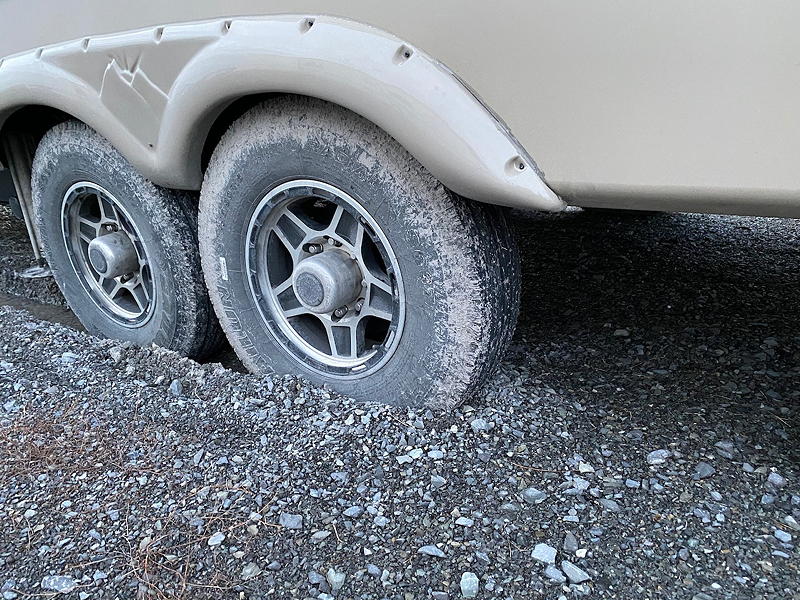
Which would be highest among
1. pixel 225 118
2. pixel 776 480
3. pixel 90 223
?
pixel 225 118

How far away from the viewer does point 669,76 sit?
4.07 ft

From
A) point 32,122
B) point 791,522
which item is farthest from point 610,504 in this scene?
point 32,122

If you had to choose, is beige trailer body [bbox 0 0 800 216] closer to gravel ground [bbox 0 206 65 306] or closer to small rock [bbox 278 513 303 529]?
small rock [bbox 278 513 303 529]

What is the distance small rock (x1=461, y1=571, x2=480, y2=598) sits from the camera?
4.55ft

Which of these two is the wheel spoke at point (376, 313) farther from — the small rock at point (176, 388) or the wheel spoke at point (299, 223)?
the small rock at point (176, 388)

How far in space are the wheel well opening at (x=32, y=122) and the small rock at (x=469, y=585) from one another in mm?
2149

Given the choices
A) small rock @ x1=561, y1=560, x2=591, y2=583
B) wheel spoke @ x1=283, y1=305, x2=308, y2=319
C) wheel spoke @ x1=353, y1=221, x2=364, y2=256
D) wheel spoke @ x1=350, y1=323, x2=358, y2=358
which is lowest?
small rock @ x1=561, y1=560, x2=591, y2=583

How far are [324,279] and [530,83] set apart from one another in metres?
0.82

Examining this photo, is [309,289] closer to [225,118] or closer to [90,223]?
[225,118]

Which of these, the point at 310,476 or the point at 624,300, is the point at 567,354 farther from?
the point at 310,476

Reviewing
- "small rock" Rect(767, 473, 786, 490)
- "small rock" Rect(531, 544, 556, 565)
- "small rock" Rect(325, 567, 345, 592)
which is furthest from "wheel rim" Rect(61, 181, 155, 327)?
"small rock" Rect(767, 473, 786, 490)

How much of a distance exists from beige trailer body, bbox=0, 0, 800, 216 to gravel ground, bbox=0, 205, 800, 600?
726 mm

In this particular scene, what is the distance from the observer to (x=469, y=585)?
4.60 ft

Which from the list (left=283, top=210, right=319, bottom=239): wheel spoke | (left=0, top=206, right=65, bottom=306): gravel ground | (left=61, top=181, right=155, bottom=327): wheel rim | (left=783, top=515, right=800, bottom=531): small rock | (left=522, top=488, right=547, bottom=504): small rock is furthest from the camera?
(left=0, top=206, right=65, bottom=306): gravel ground
